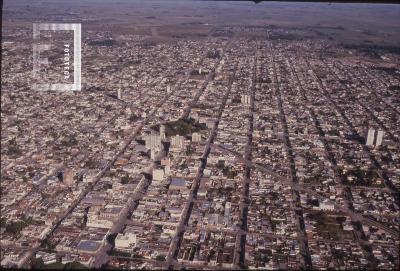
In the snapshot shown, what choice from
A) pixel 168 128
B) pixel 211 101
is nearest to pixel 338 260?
pixel 168 128

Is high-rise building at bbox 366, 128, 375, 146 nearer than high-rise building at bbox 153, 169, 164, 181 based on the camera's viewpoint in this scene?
No

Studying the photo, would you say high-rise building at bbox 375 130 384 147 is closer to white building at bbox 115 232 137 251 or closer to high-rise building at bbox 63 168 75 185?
high-rise building at bbox 63 168 75 185

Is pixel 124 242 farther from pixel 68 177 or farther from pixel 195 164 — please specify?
pixel 195 164

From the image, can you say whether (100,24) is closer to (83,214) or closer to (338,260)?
(83,214)

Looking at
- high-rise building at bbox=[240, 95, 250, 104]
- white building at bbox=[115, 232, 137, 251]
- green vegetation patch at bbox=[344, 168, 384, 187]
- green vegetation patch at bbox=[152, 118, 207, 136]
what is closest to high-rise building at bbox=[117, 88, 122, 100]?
green vegetation patch at bbox=[152, 118, 207, 136]

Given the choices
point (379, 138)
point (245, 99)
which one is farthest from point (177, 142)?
point (245, 99)

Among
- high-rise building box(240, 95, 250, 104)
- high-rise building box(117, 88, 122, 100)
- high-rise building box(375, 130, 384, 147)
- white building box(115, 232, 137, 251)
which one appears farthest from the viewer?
high-rise building box(240, 95, 250, 104)

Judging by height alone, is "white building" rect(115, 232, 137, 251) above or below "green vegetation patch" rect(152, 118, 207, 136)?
below

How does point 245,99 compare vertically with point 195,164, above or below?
above

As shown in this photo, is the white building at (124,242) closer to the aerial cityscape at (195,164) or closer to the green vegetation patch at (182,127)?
the aerial cityscape at (195,164)
